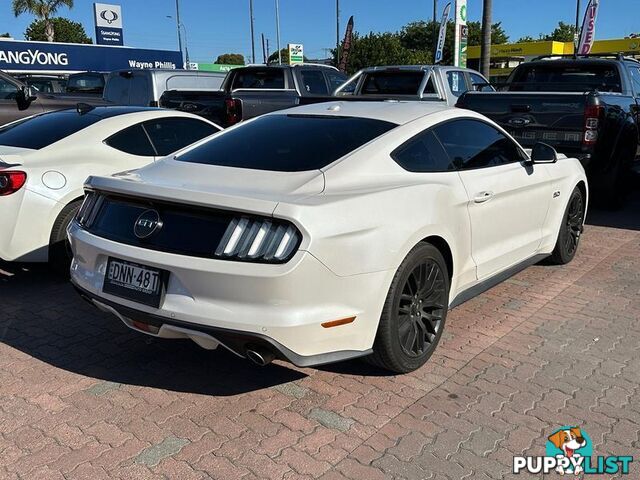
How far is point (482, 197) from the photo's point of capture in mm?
4125

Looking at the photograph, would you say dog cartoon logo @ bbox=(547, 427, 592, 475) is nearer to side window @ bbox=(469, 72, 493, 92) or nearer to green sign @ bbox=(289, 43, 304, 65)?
side window @ bbox=(469, 72, 493, 92)

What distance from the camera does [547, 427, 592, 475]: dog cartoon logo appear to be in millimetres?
2840

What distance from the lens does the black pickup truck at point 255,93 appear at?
9525 millimetres

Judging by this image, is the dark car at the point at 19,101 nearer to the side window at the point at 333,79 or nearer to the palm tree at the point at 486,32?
the side window at the point at 333,79

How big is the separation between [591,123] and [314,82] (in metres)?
6.30

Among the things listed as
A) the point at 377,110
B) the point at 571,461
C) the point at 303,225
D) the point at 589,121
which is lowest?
the point at 571,461

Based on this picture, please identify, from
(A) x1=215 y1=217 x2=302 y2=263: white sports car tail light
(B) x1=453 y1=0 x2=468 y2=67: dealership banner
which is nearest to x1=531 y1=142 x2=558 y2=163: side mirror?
(A) x1=215 y1=217 x2=302 y2=263: white sports car tail light

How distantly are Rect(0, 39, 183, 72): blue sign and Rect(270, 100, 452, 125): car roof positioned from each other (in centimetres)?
2861

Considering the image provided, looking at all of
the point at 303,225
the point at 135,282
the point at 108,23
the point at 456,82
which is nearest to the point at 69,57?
the point at 108,23

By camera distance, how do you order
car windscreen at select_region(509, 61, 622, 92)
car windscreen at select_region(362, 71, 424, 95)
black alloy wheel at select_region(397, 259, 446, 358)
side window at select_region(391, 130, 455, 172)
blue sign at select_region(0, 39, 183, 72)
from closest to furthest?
black alloy wheel at select_region(397, 259, 446, 358) < side window at select_region(391, 130, 455, 172) < car windscreen at select_region(509, 61, 622, 92) < car windscreen at select_region(362, 71, 424, 95) < blue sign at select_region(0, 39, 183, 72)

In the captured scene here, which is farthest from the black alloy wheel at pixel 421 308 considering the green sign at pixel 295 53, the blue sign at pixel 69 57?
the green sign at pixel 295 53

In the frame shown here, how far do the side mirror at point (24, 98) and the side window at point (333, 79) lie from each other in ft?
18.2

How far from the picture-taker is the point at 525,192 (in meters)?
4.71

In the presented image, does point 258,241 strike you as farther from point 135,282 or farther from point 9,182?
point 9,182
